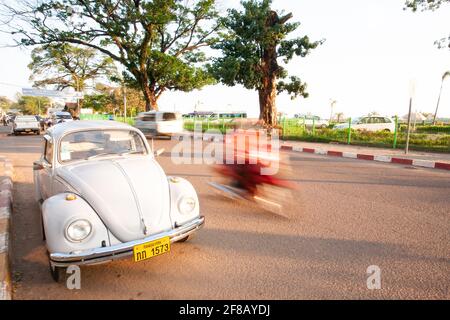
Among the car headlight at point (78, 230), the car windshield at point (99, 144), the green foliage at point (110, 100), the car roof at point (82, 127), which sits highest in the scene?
the green foliage at point (110, 100)

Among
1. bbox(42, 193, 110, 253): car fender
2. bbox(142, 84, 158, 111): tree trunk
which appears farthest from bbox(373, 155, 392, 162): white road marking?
bbox(142, 84, 158, 111): tree trunk

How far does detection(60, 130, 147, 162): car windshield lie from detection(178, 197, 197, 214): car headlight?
4.38ft

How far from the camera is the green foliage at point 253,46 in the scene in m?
18.3

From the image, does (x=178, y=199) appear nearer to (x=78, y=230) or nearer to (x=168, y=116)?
(x=78, y=230)

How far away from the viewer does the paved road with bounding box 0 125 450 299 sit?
104 inches


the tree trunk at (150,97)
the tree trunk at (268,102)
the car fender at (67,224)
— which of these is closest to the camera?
the car fender at (67,224)

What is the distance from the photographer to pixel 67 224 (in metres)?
2.60

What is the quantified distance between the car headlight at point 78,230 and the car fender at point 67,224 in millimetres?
26

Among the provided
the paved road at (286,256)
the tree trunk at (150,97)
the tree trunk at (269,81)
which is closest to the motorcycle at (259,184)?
the paved road at (286,256)

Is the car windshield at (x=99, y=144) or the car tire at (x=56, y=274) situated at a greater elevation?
the car windshield at (x=99, y=144)

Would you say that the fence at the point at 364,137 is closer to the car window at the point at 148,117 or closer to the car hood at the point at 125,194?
the car window at the point at 148,117

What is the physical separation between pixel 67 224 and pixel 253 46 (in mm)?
18528

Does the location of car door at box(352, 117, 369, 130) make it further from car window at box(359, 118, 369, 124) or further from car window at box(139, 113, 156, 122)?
car window at box(139, 113, 156, 122)
